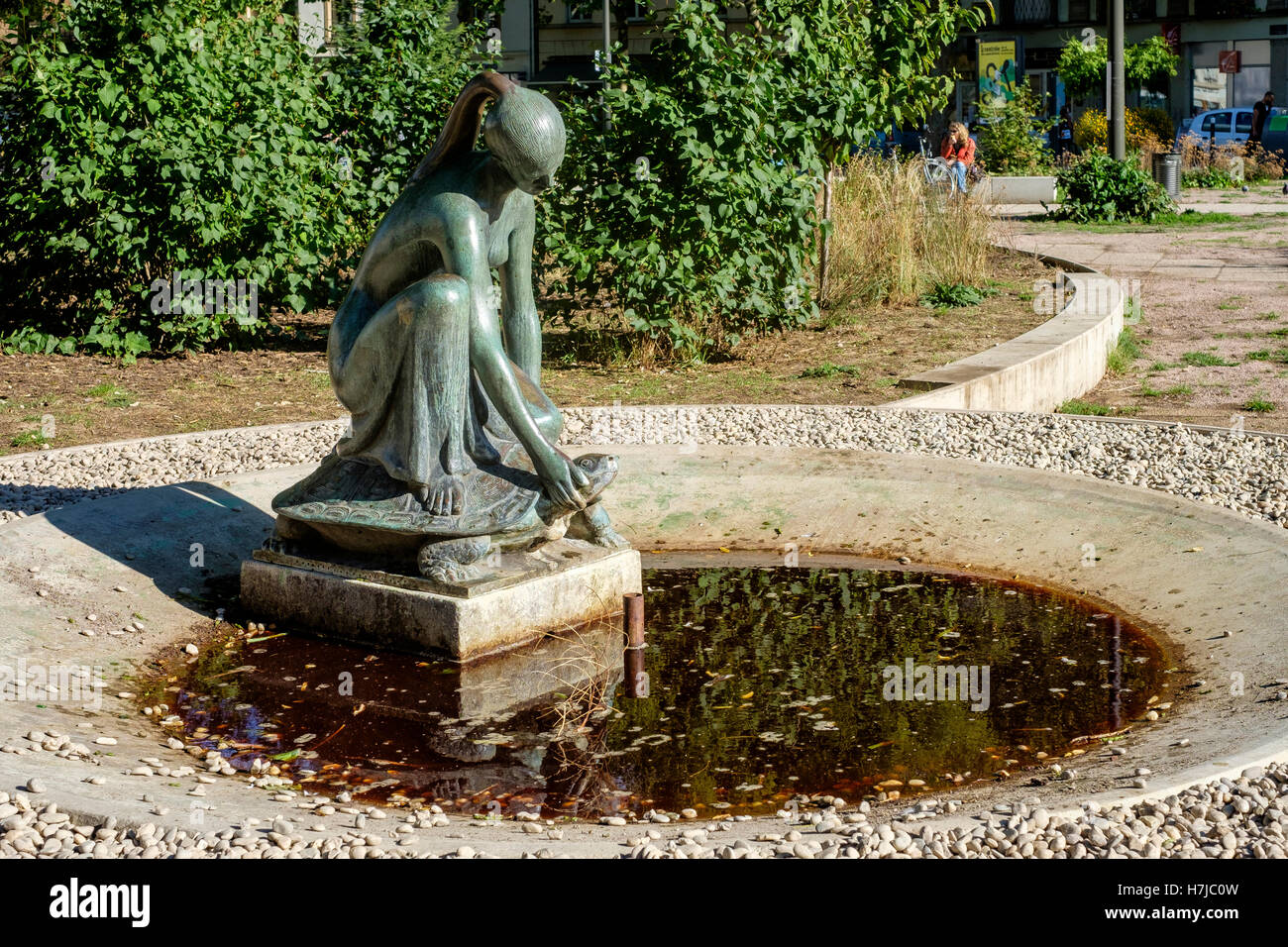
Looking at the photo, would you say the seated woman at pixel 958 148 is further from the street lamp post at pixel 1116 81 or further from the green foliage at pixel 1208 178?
the green foliage at pixel 1208 178

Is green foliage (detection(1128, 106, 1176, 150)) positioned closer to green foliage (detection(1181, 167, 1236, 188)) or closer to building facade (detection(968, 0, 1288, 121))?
green foliage (detection(1181, 167, 1236, 188))

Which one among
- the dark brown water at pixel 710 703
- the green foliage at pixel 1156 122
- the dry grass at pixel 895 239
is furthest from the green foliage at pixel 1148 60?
the dark brown water at pixel 710 703

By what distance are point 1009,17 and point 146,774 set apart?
4735cm

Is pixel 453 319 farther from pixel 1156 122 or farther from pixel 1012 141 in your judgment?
pixel 1156 122

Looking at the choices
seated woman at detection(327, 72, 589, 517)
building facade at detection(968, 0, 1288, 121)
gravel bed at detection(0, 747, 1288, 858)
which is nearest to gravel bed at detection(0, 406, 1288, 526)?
seated woman at detection(327, 72, 589, 517)

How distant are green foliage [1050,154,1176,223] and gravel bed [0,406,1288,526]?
520 inches

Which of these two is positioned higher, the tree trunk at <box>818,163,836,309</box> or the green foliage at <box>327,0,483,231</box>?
the green foliage at <box>327,0,483,231</box>

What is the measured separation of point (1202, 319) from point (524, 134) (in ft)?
30.8

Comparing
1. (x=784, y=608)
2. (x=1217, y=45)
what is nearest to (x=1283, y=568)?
(x=784, y=608)

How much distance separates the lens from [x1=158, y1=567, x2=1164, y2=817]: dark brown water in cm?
385

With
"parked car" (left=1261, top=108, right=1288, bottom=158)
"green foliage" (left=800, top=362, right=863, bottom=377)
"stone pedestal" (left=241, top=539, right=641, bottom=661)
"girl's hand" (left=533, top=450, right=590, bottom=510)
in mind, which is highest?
"parked car" (left=1261, top=108, right=1288, bottom=158)

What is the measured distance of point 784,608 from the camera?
5.28 meters

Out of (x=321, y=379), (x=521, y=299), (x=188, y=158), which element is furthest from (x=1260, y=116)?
(x=521, y=299)

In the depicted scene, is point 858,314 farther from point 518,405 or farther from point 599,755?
point 599,755
